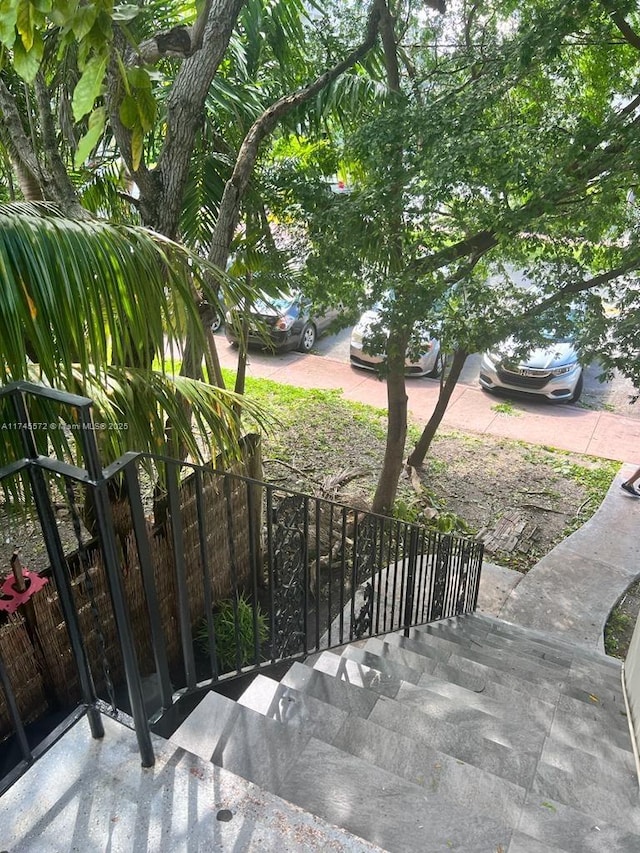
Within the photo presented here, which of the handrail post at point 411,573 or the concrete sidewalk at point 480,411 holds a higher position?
the handrail post at point 411,573

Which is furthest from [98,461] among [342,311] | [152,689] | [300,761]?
[342,311]

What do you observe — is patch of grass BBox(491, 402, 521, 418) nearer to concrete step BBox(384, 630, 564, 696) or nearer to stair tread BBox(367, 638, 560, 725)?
concrete step BBox(384, 630, 564, 696)

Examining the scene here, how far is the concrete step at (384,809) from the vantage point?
1.46 meters

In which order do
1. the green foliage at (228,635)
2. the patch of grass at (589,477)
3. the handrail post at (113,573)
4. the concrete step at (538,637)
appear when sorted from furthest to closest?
the patch of grass at (589,477) → the concrete step at (538,637) → the green foliage at (228,635) → the handrail post at (113,573)

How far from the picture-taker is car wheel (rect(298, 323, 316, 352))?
32.7ft

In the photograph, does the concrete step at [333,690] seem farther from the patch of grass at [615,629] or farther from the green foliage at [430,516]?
the green foliage at [430,516]

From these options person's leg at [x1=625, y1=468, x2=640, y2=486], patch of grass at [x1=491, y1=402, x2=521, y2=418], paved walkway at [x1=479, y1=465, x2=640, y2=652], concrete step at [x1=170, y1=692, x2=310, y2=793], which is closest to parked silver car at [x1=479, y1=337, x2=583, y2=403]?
patch of grass at [x1=491, y1=402, x2=521, y2=418]

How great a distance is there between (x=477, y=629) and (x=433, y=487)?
249cm

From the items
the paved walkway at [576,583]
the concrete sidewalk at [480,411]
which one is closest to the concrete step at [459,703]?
the paved walkway at [576,583]

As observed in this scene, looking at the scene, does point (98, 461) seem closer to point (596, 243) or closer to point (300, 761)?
point (300, 761)

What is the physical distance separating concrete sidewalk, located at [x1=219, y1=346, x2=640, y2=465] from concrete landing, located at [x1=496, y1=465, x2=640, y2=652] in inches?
63.1

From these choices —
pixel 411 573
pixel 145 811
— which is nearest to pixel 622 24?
pixel 411 573

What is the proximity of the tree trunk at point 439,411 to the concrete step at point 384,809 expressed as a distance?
4.40 m

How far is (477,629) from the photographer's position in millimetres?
4188
